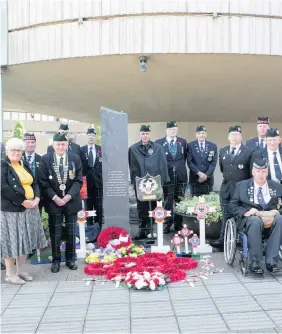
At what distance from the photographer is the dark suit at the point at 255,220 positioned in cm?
389

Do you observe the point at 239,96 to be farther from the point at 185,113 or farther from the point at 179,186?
the point at 179,186

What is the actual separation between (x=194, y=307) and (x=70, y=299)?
115 cm

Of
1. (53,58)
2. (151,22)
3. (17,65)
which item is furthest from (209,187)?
(17,65)

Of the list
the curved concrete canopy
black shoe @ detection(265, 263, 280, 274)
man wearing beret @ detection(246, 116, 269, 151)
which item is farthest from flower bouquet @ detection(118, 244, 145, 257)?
the curved concrete canopy

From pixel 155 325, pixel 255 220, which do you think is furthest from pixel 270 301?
pixel 155 325

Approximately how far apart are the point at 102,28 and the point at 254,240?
400cm

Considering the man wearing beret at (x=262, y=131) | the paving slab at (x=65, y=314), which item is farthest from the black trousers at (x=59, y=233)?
the man wearing beret at (x=262, y=131)

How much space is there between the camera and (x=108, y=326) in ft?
9.58

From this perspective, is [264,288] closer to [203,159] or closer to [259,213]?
[259,213]

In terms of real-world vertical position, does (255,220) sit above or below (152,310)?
above

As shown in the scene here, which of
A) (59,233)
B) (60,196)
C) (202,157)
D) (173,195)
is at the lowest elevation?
(59,233)

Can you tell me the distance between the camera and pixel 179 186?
20.3ft

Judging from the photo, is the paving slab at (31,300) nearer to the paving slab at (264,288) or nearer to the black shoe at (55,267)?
the black shoe at (55,267)

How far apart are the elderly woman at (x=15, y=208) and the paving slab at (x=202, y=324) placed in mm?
1836
